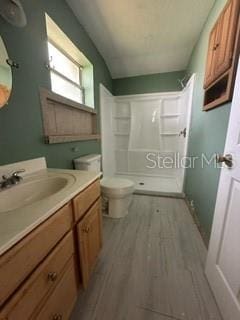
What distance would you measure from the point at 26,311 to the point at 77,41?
214cm

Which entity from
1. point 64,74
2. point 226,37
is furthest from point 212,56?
point 64,74

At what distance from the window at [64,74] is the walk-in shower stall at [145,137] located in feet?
2.89

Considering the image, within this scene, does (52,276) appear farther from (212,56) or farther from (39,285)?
(212,56)

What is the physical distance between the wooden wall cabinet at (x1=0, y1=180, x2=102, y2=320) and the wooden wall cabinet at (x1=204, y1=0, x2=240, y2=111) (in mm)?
1198

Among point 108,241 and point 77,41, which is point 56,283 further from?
point 77,41

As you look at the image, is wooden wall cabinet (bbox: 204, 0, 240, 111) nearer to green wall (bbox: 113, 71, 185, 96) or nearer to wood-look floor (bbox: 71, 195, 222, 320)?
wood-look floor (bbox: 71, 195, 222, 320)

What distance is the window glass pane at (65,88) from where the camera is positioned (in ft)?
4.96

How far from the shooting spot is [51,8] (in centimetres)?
121

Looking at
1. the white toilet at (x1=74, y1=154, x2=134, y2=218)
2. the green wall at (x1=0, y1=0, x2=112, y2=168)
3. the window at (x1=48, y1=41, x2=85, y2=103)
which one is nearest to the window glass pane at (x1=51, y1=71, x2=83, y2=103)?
the window at (x1=48, y1=41, x2=85, y2=103)

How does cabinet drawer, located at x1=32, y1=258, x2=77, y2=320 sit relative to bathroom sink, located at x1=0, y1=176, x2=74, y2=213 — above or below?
below

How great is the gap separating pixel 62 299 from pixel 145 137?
2953mm

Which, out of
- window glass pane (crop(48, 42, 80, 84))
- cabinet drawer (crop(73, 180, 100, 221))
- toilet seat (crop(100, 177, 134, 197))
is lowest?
toilet seat (crop(100, 177, 134, 197))

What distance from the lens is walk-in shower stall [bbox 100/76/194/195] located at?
3.00 m

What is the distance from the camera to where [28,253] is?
0.50 m
